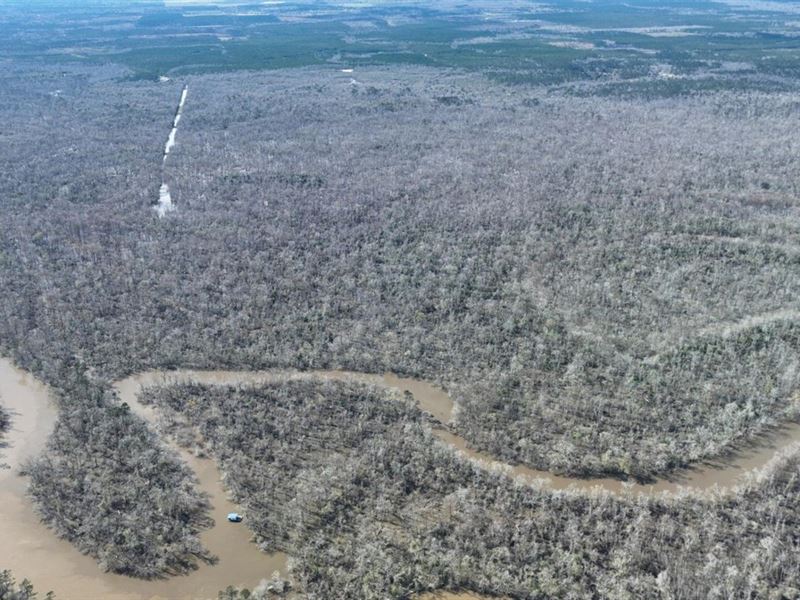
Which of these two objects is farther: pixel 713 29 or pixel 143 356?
pixel 713 29

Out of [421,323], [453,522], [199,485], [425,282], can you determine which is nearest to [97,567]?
[199,485]

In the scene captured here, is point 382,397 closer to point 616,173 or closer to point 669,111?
point 616,173

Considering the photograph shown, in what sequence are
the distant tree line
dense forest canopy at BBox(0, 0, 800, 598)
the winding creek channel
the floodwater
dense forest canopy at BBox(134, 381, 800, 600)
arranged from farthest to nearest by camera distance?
1. the distant tree line
2. dense forest canopy at BBox(0, 0, 800, 598)
3. the winding creek channel
4. the floodwater
5. dense forest canopy at BBox(134, 381, 800, 600)

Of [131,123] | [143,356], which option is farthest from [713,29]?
[143,356]

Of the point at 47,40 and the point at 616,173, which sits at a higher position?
the point at 47,40

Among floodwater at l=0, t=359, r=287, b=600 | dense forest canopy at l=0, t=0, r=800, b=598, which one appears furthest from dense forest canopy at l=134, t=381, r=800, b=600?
floodwater at l=0, t=359, r=287, b=600

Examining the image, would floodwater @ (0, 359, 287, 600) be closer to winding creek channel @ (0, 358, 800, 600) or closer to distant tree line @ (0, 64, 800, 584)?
winding creek channel @ (0, 358, 800, 600)

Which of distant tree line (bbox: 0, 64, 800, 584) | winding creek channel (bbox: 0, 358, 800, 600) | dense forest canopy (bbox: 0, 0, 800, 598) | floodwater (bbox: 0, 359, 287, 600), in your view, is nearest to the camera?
floodwater (bbox: 0, 359, 287, 600)

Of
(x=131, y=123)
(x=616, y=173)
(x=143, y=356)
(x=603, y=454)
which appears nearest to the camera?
(x=603, y=454)
